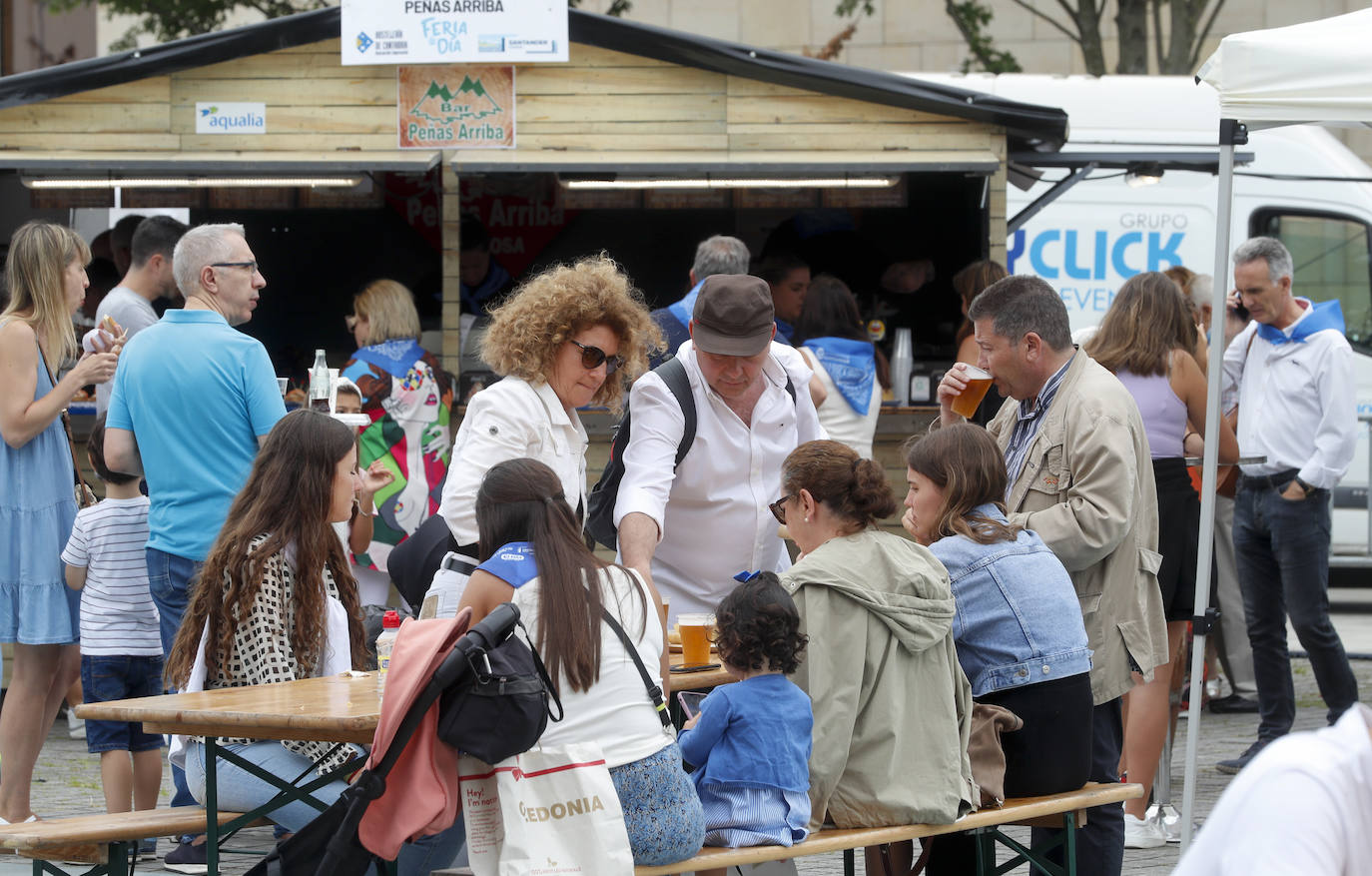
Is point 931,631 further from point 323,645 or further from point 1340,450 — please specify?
point 1340,450

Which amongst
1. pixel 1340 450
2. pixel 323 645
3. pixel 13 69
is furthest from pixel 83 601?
pixel 13 69

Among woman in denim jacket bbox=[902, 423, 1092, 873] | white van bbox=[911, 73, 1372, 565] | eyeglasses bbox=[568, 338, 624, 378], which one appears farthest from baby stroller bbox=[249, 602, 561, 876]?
white van bbox=[911, 73, 1372, 565]

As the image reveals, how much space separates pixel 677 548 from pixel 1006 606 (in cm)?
104

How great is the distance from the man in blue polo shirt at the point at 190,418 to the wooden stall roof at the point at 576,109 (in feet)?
9.92

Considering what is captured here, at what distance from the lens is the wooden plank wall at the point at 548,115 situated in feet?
27.4

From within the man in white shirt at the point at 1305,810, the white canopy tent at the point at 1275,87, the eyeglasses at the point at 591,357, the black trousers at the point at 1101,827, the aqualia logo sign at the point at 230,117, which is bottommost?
the black trousers at the point at 1101,827

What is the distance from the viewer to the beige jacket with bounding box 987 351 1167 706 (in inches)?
173

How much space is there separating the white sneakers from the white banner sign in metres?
4.82

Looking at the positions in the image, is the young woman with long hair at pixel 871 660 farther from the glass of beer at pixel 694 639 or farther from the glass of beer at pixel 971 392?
the glass of beer at pixel 971 392

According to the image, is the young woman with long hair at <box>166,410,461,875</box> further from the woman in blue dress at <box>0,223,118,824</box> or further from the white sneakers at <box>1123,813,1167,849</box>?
the white sneakers at <box>1123,813,1167,849</box>

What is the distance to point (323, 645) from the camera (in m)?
4.34

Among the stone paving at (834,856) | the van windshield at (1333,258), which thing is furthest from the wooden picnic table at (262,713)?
the van windshield at (1333,258)

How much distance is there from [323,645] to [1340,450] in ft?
15.4

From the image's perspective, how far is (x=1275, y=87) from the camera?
4.64 metres
